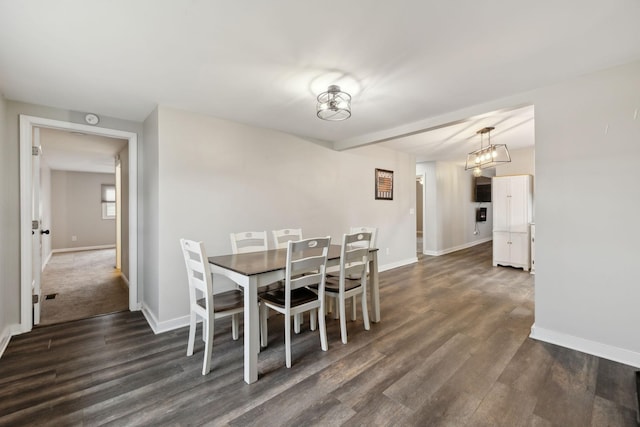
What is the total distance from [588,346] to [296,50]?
3.26 metres

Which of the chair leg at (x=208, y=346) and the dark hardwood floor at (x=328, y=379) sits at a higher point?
the chair leg at (x=208, y=346)

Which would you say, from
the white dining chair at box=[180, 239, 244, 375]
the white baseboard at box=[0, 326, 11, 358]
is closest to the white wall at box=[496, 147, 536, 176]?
the white dining chair at box=[180, 239, 244, 375]

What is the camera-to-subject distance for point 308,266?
2.20 metres

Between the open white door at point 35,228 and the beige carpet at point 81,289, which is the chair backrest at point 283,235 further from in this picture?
the open white door at point 35,228

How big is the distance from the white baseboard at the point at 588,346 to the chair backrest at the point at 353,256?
1.65 metres

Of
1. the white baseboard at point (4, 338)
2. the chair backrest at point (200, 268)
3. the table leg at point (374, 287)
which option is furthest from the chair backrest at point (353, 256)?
the white baseboard at point (4, 338)

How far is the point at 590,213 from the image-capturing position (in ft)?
7.29

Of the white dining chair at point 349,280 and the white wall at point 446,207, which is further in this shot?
the white wall at point 446,207

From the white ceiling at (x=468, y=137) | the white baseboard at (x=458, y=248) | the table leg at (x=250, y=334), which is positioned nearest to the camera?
the table leg at (x=250, y=334)

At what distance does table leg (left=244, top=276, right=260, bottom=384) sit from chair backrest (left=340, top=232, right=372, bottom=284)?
2.79ft

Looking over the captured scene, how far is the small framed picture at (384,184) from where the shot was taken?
5.09 meters

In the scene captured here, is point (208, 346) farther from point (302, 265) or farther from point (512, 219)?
Result: point (512, 219)

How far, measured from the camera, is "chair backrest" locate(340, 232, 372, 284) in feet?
8.13

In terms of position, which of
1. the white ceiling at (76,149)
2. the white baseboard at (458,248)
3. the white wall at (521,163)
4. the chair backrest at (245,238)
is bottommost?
the white baseboard at (458,248)
